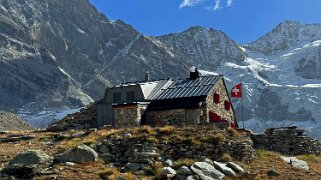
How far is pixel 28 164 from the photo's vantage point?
2780cm

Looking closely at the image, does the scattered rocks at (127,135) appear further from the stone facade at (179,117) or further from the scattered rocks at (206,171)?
the stone facade at (179,117)

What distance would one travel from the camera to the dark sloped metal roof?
47.5 meters

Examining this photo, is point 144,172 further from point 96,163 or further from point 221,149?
point 221,149

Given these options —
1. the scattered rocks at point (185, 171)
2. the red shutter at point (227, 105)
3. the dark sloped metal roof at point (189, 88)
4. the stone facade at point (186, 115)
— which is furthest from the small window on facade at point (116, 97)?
the scattered rocks at point (185, 171)

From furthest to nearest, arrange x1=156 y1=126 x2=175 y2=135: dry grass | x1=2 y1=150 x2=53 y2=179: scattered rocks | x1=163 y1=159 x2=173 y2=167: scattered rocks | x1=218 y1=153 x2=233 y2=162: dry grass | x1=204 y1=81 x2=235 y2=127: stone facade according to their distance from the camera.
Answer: x1=204 y1=81 x2=235 y2=127: stone facade < x1=156 y1=126 x2=175 y2=135: dry grass < x1=218 y1=153 x2=233 y2=162: dry grass < x1=163 y1=159 x2=173 y2=167: scattered rocks < x1=2 y1=150 x2=53 y2=179: scattered rocks

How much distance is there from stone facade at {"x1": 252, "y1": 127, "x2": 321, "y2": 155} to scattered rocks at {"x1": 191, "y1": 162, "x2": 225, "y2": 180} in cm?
877

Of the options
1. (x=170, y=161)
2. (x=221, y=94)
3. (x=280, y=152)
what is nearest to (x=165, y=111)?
(x=221, y=94)

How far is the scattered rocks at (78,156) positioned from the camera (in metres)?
29.0

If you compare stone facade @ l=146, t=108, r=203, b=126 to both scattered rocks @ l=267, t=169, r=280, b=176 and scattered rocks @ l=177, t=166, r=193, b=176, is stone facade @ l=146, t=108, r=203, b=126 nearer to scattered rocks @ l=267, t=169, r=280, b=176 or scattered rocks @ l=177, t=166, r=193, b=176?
scattered rocks @ l=267, t=169, r=280, b=176

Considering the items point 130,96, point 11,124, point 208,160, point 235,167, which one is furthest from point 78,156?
point 11,124

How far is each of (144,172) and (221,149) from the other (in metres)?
5.52

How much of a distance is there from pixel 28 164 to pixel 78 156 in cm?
292

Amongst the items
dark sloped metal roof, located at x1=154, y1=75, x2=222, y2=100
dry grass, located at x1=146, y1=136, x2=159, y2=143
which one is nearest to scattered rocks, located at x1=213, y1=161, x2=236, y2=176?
dry grass, located at x1=146, y1=136, x2=159, y2=143

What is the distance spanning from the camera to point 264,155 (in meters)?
32.9
